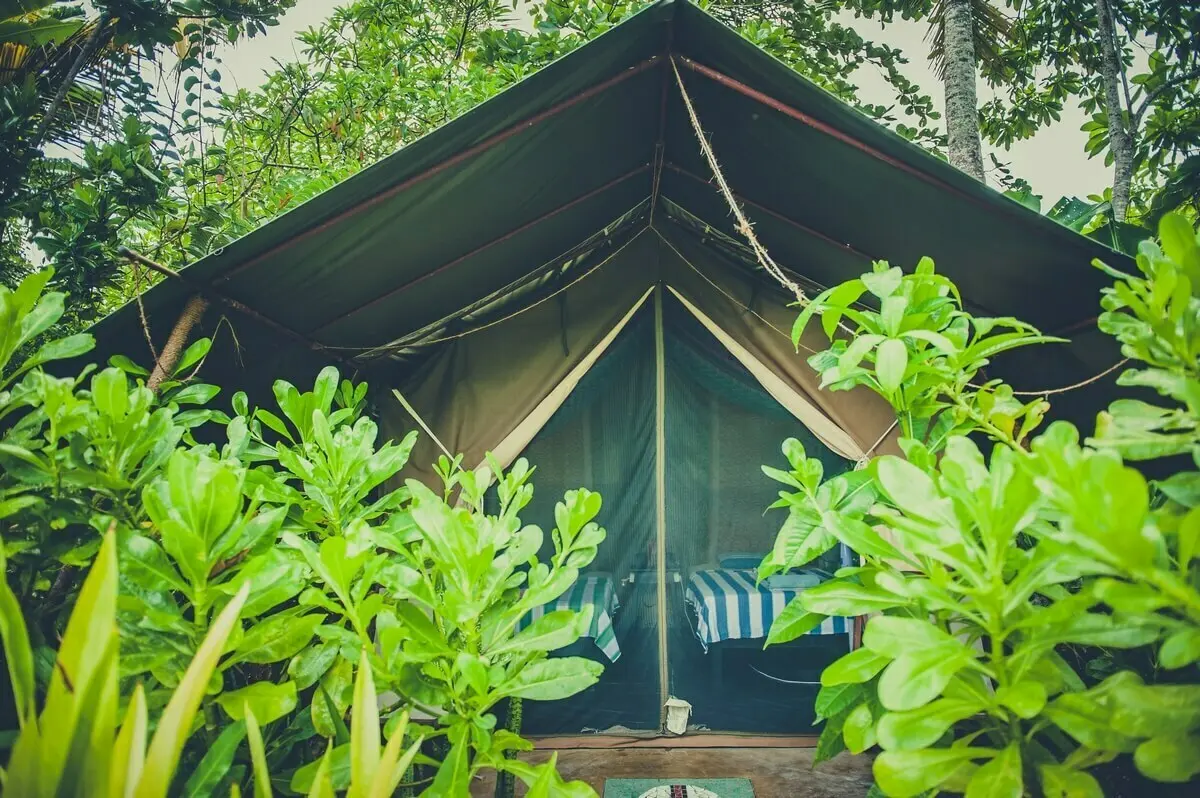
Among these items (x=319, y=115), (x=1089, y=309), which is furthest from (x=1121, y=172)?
(x=319, y=115)

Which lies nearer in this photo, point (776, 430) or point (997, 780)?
point (997, 780)

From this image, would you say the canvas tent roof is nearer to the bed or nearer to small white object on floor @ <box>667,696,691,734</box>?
the bed

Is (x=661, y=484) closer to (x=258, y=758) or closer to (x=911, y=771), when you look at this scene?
(x=911, y=771)

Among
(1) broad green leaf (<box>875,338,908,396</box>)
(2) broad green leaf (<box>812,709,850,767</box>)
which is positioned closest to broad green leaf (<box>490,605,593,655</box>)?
(2) broad green leaf (<box>812,709,850,767</box>)

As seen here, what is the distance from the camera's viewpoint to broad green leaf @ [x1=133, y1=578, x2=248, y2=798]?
19.8 inches

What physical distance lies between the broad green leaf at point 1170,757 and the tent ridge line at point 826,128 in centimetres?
119

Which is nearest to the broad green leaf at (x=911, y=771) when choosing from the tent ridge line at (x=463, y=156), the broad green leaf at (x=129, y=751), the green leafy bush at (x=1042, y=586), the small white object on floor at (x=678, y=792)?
the green leafy bush at (x=1042, y=586)

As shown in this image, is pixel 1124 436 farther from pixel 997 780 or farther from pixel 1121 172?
pixel 1121 172

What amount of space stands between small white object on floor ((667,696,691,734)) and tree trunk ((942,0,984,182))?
123 inches

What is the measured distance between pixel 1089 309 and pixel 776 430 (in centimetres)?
205

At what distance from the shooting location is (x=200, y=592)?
75 cm

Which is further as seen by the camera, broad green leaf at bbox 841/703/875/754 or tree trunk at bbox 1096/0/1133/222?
tree trunk at bbox 1096/0/1133/222

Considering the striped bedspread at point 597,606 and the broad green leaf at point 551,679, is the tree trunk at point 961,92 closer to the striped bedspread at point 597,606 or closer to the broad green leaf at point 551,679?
the striped bedspread at point 597,606

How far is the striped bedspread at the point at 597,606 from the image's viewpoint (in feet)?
8.02
